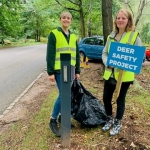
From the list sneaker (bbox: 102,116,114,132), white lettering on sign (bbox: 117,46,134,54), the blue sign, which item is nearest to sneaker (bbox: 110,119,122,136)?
sneaker (bbox: 102,116,114,132)

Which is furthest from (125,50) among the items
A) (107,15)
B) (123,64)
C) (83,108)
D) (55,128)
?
(107,15)

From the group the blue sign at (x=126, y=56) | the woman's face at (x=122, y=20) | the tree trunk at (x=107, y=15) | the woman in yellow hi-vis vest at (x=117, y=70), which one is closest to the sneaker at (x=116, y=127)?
the woman in yellow hi-vis vest at (x=117, y=70)

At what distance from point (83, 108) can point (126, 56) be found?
1.14 meters

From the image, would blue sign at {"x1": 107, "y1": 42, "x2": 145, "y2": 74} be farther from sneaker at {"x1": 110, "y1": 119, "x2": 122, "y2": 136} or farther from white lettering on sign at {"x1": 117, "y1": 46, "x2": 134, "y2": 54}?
sneaker at {"x1": 110, "y1": 119, "x2": 122, "y2": 136}

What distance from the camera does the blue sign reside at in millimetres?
2912

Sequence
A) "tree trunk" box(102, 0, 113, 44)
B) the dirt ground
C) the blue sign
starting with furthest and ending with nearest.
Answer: "tree trunk" box(102, 0, 113, 44), the dirt ground, the blue sign

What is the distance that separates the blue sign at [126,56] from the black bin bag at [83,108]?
75cm

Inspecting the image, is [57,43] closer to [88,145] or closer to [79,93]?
[79,93]

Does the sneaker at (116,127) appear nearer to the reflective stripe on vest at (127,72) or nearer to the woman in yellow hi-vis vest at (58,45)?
the reflective stripe on vest at (127,72)

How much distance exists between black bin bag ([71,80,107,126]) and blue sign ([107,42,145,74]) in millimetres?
747

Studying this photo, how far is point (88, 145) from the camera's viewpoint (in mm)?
3229

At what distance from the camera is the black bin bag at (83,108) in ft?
11.6

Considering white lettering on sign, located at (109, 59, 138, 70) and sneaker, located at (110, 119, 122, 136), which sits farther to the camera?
sneaker, located at (110, 119, 122, 136)

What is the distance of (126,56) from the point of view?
3.00 meters
